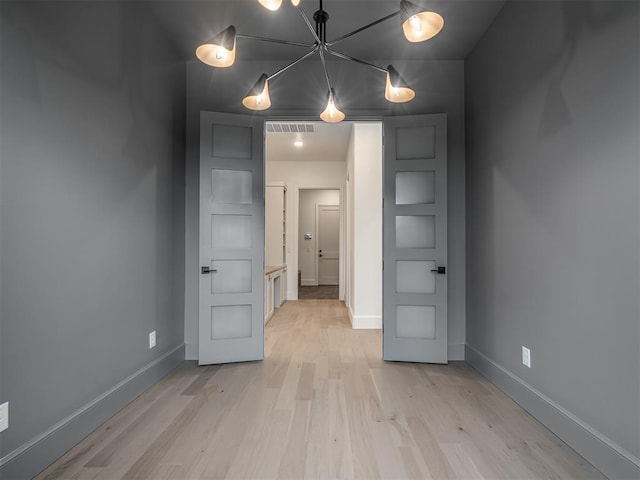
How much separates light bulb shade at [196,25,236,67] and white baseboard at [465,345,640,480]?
102 inches

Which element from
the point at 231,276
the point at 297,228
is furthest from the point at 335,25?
the point at 297,228

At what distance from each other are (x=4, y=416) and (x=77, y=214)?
3.25 feet

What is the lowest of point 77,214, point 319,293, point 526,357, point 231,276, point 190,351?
point 319,293

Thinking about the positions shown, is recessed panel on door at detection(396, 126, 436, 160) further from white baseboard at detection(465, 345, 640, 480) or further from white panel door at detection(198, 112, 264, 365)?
white baseboard at detection(465, 345, 640, 480)

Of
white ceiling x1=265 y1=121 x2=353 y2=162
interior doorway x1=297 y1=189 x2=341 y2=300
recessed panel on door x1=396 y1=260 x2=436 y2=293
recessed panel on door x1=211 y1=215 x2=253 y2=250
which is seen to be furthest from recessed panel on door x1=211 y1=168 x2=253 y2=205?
interior doorway x1=297 y1=189 x2=341 y2=300

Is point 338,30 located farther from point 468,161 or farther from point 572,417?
point 572,417

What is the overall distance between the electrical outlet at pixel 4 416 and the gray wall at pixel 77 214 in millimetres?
31

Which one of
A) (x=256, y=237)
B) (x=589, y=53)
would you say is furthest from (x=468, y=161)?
(x=256, y=237)

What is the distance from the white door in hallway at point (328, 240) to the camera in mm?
10078

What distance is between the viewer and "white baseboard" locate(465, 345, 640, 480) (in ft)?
5.08

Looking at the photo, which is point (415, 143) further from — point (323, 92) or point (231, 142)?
point (231, 142)

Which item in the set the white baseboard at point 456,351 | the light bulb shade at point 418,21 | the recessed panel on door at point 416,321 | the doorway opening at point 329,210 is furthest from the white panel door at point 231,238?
the light bulb shade at point 418,21

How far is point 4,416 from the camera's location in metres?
1.48

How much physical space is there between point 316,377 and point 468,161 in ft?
7.80
